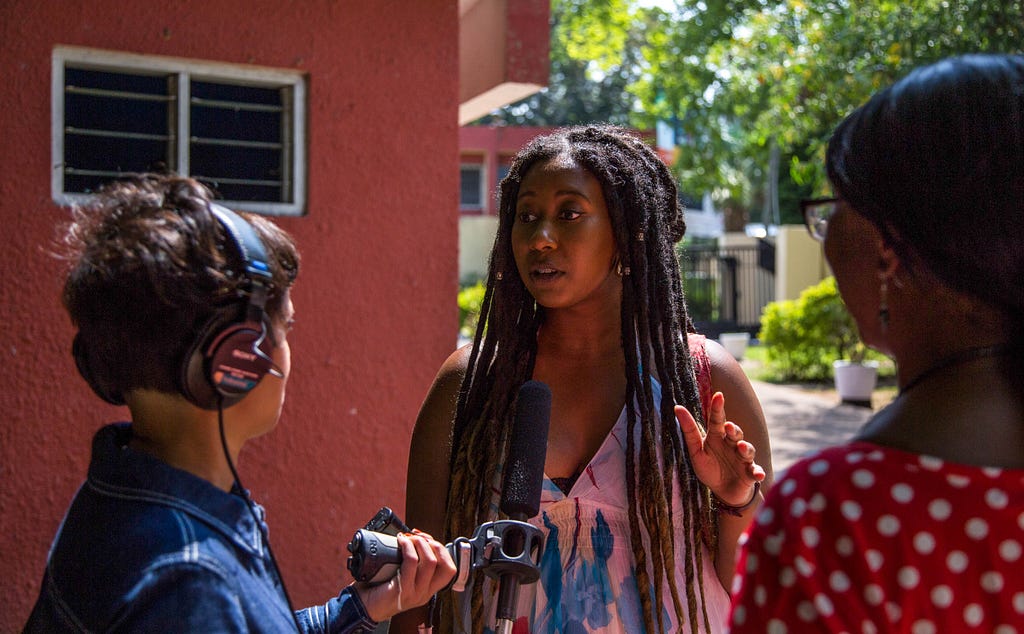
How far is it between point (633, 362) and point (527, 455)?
1.83 feet

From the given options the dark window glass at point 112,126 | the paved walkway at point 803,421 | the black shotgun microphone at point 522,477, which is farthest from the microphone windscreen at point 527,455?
the paved walkway at point 803,421

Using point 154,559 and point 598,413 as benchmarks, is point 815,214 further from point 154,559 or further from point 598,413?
point 154,559

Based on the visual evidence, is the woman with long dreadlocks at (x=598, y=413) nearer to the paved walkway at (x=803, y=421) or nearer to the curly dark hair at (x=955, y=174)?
the curly dark hair at (x=955, y=174)

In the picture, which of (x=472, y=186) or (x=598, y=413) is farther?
(x=472, y=186)

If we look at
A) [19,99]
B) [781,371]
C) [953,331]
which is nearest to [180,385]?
[953,331]

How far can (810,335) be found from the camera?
15.1 meters

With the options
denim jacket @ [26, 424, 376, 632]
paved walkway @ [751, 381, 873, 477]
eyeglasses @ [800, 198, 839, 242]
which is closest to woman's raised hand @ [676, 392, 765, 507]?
eyeglasses @ [800, 198, 839, 242]

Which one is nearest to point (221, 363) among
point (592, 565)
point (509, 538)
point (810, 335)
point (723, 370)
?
point (509, 538)

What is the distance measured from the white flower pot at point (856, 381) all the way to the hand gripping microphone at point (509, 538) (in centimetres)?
1156

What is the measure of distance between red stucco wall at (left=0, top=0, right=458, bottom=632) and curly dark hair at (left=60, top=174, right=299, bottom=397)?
113 inches

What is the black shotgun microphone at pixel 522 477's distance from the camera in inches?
75.7

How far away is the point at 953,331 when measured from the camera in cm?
136

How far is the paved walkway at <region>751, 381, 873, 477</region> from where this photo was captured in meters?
10.4

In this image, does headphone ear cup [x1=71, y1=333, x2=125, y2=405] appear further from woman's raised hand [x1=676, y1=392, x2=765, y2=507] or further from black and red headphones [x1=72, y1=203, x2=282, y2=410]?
woman's raised hand [x1=676, y1=392, x2=765, y2=507]
